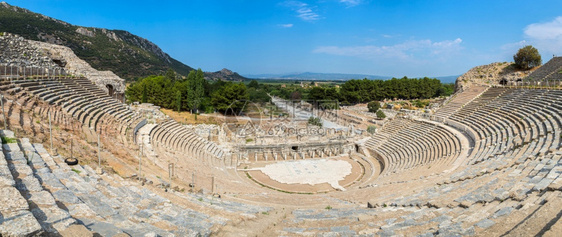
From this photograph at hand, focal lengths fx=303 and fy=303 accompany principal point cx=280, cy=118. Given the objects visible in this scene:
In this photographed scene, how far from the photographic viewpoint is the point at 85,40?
84500 mm

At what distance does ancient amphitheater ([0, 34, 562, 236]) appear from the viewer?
563 centimetres

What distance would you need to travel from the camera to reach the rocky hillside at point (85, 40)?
6925 cm

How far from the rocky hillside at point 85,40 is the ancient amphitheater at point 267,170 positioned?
49.8m

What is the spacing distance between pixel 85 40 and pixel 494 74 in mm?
96609

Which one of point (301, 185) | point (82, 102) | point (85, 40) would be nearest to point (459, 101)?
point (301, 185)

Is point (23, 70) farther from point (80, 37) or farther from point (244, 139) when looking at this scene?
point (80, 37)

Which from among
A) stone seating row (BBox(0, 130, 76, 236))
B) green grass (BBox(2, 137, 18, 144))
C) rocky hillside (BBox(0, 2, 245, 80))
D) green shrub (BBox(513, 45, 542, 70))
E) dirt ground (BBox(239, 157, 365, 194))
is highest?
rocky hillside (BBox(0, 2, 245, 80))

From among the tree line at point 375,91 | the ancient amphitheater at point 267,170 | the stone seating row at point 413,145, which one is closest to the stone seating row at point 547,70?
the ancient amphitheater at point 267,170

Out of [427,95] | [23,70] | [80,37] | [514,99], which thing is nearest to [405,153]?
[514,99]

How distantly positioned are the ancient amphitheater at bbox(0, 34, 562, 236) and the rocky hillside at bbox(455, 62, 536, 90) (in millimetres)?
15227

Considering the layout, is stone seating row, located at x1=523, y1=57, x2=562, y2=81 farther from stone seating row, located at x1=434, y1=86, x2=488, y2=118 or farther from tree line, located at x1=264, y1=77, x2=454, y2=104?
tree line, located at x1=264, y1=77, x2=454, y2=104

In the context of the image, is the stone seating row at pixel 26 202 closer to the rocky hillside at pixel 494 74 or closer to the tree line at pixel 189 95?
the tree line at pixel 189 95

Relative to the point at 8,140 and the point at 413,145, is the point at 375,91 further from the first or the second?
the point at 8,140

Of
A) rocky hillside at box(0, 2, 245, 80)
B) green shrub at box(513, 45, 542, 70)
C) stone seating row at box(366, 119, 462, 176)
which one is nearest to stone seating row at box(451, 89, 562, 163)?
stone seating row at box(366, 119, 462, 176)
